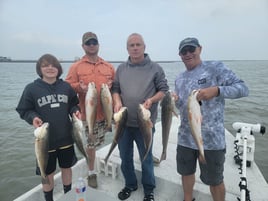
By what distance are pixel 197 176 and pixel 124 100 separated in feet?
6.64

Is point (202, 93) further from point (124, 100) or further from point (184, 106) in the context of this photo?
point (124, 100)

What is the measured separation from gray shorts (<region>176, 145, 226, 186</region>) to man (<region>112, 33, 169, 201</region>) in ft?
2.34

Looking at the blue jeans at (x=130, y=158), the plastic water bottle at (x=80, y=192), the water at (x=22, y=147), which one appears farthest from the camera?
the water at (x=22, y=147)

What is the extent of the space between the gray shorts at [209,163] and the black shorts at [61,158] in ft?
5.62

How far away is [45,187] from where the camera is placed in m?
3.73

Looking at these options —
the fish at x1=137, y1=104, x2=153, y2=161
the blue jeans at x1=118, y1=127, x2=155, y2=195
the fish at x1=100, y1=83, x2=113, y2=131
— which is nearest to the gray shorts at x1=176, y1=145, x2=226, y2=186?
the fish at x1=137, y1=104, x2=153, y2=161

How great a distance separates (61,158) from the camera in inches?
146

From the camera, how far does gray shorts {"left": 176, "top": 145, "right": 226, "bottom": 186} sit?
3.18 m

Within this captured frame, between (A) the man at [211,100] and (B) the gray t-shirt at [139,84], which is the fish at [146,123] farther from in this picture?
(A) the man at [211,100]

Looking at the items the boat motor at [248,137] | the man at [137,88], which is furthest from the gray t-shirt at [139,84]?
the boat motor at [248,137]

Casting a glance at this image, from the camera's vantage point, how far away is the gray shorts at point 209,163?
318 centimetres

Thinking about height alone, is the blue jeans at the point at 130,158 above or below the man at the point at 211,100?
below

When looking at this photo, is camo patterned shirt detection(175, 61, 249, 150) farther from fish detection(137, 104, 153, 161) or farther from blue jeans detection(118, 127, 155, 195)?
blue jeans detection(118, 127, 155, 195)

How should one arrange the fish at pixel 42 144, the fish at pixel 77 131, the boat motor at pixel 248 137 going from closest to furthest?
the fish at pixel 42 144
the fish at pixel 77 131
the boat motor at pixel 248 137
